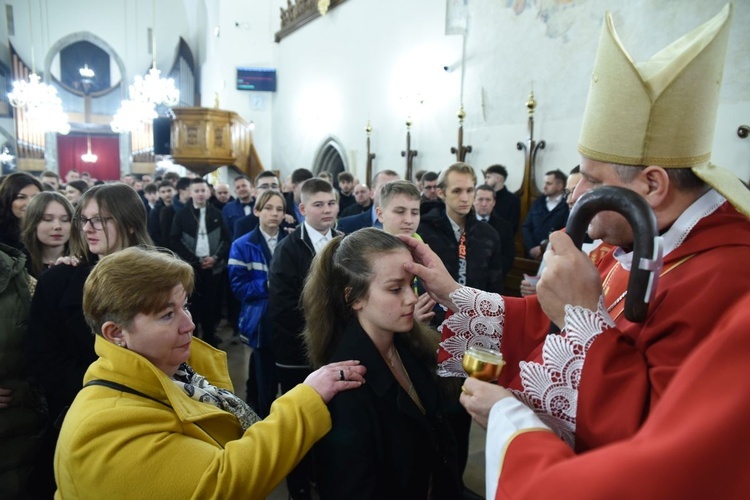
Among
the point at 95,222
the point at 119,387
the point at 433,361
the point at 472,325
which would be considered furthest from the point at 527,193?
the point at 119,387

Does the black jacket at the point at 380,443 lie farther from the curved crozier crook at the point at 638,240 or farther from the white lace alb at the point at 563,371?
the curved crozier crook at the point at 638,240

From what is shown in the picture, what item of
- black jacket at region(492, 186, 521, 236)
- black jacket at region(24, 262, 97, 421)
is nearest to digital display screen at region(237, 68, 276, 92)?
black jacket at region(492, 186, 521, 236)

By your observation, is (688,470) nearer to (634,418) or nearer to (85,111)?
(634,418)

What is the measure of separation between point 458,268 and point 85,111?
75.5 feet

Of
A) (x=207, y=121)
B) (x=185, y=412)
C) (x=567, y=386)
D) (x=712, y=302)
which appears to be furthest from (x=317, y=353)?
(x=207, y=121)

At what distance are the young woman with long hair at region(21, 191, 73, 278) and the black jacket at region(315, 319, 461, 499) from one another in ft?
6.50

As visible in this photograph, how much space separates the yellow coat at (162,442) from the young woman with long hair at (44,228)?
184 cm

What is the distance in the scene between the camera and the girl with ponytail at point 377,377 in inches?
57.7

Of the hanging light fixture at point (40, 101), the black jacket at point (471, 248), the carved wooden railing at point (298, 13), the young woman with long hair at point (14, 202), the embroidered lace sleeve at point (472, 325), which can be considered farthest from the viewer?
the hanging light fixture at point (40, 101)

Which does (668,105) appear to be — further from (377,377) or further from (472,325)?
(377,377)

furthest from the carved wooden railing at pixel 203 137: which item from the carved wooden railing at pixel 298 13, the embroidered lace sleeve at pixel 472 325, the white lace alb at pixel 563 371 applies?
the white lace alb at pixel 563 371

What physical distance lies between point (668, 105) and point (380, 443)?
3.75 ft

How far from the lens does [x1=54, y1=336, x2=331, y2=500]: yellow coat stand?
3.64ft

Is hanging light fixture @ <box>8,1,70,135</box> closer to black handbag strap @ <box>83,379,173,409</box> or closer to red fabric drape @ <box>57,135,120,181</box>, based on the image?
red fabric drape @ <box>57,135,120,181</box>
